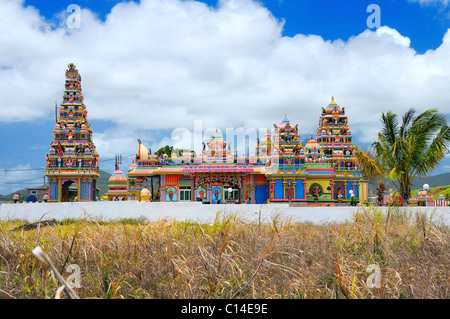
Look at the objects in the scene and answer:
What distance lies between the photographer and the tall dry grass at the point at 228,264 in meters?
6.62

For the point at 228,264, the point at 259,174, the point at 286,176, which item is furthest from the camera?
the point at 259,174

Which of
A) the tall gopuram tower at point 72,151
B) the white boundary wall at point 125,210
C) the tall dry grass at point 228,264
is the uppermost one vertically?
the tall gopuram tower at point 72,151

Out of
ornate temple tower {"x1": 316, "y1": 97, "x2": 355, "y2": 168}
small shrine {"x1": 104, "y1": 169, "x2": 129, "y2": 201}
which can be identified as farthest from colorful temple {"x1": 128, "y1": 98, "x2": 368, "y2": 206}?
small shrine {"x1": 104, "y1": 169, "x2": 129, "y2": 201}

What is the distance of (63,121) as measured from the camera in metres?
39.8

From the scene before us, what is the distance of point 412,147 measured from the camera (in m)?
20.0

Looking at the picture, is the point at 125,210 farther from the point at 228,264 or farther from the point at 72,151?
the point at 72,151

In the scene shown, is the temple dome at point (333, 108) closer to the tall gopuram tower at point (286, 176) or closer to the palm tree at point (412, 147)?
the tall gopuram tower at point (286, 176)

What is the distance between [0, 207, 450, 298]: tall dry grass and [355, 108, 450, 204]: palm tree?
35.8 ft

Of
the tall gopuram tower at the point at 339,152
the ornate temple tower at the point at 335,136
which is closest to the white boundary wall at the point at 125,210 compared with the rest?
Answer: the tall gopuram tower at the point at 339,152

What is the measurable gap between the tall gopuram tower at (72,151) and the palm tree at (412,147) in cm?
2720

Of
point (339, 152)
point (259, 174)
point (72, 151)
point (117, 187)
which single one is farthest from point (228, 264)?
point (72, 151)

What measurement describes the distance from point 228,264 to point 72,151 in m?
34.5

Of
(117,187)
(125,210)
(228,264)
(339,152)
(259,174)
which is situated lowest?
A: (228,264)

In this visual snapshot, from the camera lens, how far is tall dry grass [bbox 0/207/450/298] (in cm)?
662
